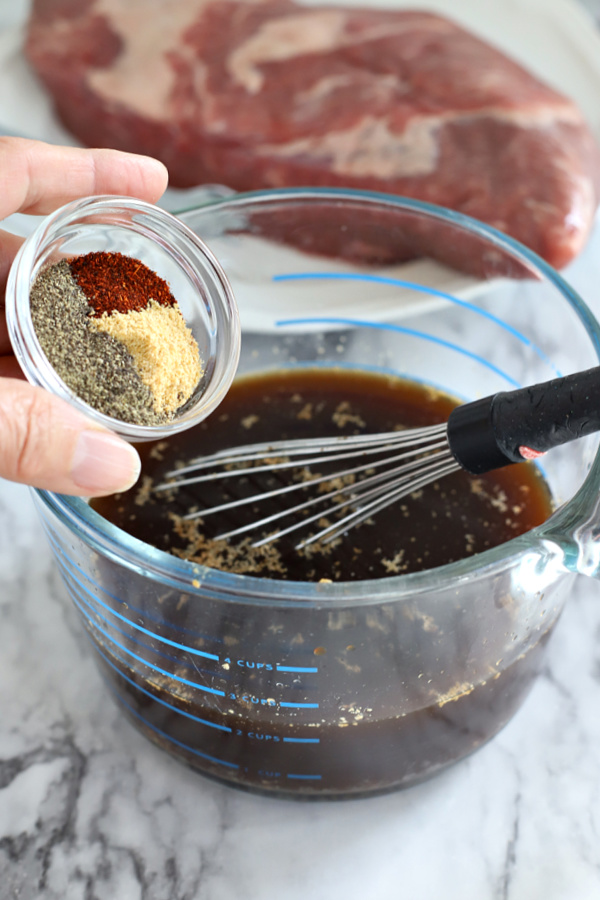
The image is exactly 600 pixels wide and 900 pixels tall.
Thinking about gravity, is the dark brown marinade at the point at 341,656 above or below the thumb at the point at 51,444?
below

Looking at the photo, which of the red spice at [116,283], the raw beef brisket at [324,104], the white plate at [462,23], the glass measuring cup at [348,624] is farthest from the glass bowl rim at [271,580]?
the raw beef brisket at [324,104]

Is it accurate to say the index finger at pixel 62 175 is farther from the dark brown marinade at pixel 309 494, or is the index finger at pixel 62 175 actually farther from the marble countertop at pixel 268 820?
the marble countertop at pixel 268 820

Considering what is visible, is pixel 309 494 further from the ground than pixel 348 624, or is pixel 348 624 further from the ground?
pixel 348 624

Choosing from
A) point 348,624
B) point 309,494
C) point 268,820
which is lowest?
point 268,820

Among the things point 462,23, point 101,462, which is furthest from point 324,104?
point 101,462

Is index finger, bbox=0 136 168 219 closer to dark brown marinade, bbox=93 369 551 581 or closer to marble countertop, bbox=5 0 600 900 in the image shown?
dark brown marinade, bbox=93 369 551 581

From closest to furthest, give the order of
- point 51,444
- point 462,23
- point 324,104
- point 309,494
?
point 51,444 < point 309,494 < point 324,104 < point 462,23

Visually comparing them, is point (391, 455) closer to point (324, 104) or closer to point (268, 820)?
point (268, 820)
